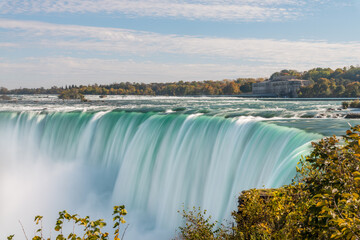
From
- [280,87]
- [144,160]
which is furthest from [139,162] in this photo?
[280,87]

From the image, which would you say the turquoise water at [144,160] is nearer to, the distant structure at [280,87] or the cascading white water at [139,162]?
the cascading white water at [139,162]

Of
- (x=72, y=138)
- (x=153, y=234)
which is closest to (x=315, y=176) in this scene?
(x=153, y=234)

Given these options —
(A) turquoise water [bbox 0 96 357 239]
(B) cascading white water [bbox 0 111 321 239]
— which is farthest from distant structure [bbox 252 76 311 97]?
(B) cascading white water [bbox 0 111 321 239]

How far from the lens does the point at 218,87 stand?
14962cm

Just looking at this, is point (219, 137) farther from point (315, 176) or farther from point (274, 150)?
point (315, 176)

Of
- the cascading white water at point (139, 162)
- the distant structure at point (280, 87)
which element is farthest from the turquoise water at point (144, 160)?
the distant structure at point (280, 87)

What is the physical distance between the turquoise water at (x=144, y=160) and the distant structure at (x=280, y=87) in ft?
278

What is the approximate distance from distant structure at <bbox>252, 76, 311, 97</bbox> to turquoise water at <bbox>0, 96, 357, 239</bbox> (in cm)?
8470

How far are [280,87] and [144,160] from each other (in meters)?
101

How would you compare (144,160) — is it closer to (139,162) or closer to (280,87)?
(139,162)

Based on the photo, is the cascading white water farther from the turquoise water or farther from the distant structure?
the distant structure

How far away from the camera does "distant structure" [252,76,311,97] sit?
11306 cm

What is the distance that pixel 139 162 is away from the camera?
82.8 feet

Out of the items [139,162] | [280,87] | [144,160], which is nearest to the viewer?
[144,160]
